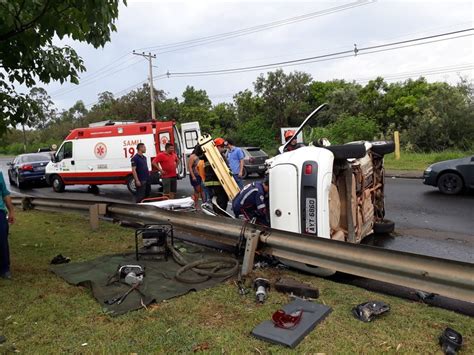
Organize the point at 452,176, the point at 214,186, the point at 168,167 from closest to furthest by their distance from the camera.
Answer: the point at 214,186
the point at 452,176
the point at 168,167

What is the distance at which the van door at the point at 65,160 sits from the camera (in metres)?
16.3

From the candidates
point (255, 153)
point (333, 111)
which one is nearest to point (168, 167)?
point (255, 153)

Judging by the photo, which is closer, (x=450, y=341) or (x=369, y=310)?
(x=450, y=341)

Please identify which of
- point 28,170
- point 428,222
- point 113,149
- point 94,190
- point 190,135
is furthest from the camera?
point 28,170

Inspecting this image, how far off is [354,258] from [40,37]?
401 cm

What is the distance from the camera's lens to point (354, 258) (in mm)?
3828

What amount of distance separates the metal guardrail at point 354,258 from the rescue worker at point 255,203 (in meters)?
0.40

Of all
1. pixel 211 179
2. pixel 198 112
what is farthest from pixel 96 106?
pixel 211 179

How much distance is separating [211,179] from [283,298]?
15.7 feet

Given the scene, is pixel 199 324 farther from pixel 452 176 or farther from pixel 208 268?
pixel 452 176

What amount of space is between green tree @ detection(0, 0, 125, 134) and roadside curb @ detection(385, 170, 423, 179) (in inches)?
504

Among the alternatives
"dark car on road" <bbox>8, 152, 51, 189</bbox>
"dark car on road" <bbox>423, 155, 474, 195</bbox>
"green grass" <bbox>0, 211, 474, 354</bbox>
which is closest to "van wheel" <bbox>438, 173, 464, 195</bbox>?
"dark car on road" <bbox>423, 155, 474, 195</bbox>

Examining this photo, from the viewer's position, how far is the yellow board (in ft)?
25.9

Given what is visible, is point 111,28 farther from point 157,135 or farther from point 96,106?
point 96,106
